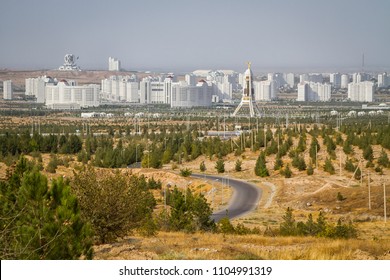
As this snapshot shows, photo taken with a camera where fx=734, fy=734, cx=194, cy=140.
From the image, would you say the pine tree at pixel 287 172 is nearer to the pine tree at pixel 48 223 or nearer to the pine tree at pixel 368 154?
the pine tree at pixel 368 154

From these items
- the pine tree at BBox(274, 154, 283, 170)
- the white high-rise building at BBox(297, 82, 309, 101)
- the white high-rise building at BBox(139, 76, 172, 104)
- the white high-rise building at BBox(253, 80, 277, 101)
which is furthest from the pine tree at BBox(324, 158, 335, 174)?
the white high-rise building at BBox(297, 82, 309, 101)

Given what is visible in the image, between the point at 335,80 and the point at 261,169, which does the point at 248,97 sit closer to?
the point at 261,169

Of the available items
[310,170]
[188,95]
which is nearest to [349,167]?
[310,170]

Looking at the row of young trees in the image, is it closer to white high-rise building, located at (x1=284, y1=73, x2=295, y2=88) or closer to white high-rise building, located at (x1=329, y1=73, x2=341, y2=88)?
white high-rise building, located at (x1=329, y1=73, x2=341, y2=88)

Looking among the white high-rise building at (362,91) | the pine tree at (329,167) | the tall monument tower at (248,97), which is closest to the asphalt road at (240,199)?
the pine tree at (329,167)
